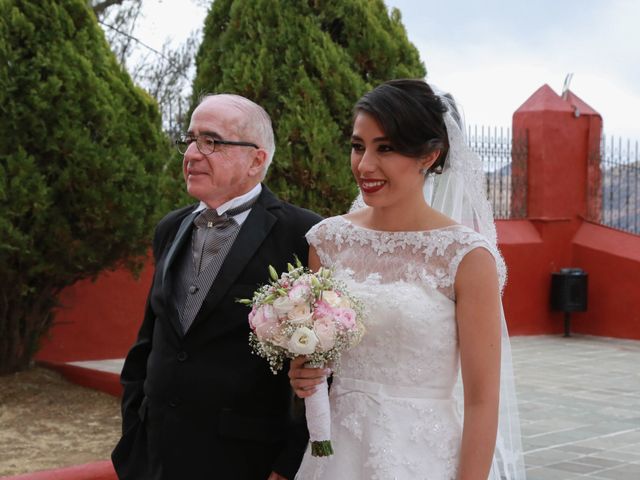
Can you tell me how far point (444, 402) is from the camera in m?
3.01

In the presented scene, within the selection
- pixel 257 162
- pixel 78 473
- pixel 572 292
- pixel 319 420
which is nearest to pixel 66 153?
pixel 78 473

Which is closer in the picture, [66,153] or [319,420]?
[319,420]

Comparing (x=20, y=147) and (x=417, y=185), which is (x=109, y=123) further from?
(x=417, y=185)

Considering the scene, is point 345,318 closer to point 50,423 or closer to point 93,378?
point 50,423

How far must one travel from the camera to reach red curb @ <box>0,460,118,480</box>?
4.92m

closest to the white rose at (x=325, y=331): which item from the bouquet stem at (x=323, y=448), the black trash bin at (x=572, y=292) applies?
the bouquet stem at (x=323, y=448)

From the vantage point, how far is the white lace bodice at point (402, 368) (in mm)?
2941

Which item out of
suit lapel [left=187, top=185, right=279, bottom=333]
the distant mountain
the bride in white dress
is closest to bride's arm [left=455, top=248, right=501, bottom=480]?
the bride in white dress

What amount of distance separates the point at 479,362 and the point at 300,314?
533 millimetres

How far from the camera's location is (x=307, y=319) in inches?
107

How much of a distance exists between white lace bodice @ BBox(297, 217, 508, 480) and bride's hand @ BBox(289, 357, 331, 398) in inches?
8.8

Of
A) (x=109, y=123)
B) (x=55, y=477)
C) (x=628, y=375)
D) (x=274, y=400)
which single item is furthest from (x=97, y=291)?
(x=274, y=400)

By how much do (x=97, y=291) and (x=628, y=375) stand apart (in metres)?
5.58

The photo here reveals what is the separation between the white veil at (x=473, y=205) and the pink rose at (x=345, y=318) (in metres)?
0.67
